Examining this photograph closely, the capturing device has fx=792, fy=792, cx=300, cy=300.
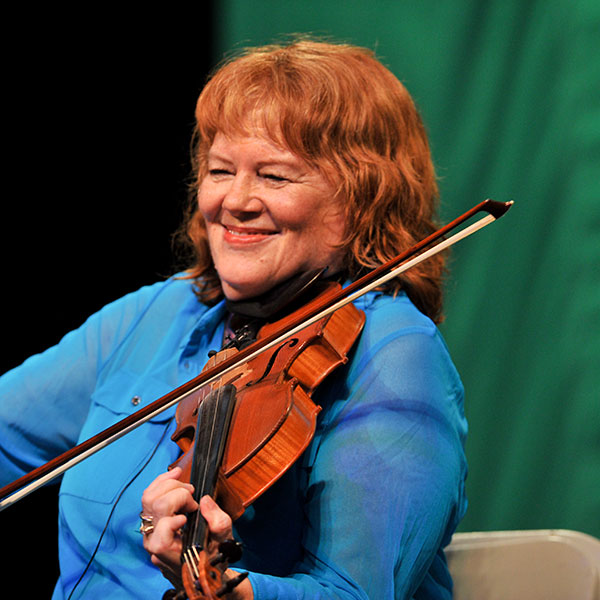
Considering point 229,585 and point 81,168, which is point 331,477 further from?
point 81,168

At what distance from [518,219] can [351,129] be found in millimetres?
939

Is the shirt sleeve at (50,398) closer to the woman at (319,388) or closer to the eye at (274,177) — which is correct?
the woman at (319,388)

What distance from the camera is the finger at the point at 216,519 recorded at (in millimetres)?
898

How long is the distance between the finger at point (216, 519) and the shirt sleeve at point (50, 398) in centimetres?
73

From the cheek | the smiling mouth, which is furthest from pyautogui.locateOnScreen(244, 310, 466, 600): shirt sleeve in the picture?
the cheek

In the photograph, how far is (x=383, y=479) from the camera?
111cm

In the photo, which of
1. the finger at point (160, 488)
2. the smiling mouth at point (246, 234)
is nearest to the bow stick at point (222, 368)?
the finger at point (160, 488)

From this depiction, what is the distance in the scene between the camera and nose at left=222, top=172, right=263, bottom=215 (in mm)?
1315

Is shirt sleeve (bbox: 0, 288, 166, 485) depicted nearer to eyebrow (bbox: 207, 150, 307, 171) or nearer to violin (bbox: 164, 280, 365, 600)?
violin (bbox: 164, 280, 365, 600)

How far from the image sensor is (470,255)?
224 cm

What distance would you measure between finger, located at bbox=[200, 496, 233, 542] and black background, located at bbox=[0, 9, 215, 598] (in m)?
1.44

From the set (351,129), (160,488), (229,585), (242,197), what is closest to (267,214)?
(242,197)

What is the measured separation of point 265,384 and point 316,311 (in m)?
0.13

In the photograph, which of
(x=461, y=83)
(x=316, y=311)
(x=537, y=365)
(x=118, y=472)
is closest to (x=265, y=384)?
(x=316, y=311)
